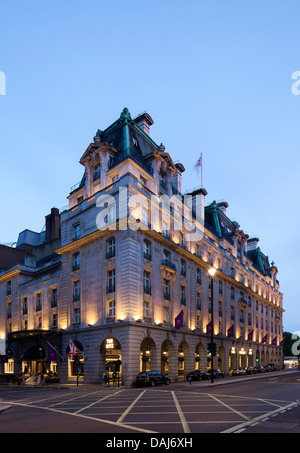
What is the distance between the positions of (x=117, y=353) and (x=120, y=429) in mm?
34637

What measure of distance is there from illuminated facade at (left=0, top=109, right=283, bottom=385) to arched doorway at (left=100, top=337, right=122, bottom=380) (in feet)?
0.46

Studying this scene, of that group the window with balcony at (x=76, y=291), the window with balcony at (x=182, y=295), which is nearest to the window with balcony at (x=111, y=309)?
the window with balcony at (x=76, y=291)

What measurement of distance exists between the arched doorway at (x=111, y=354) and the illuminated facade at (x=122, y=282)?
139 mm

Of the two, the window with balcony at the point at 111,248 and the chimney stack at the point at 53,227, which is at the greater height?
the chimney stack at the point at 53,227

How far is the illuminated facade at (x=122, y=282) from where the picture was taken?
41969 millimetres

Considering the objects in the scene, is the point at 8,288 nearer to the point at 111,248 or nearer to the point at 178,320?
the point at 111,248

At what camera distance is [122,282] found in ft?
135

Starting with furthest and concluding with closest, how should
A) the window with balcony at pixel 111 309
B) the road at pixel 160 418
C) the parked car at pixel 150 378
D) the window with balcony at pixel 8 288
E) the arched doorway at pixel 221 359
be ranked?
the arched doorway at pixel 221 359, the window with balcony at pixel 8 288, the window with balcony at pixel 111 309, the parked car at pixel 150 378, the road at pixel 160 418

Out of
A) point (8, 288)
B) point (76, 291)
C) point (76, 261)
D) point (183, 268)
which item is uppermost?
point (76, 261)

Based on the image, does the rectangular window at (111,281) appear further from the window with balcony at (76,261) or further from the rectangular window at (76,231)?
the rectangular window at (76,231)

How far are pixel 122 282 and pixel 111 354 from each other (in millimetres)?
10080

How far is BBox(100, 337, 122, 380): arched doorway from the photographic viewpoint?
41469 millimetres

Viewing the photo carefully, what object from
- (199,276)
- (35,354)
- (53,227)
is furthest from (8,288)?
(199,276)
